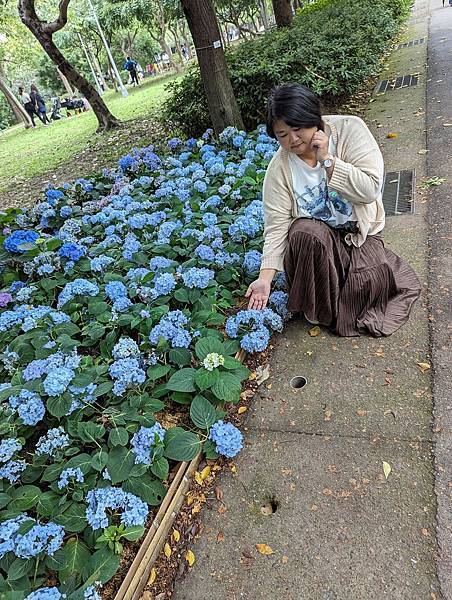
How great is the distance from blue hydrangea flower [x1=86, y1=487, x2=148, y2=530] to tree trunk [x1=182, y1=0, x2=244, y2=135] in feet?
13.2

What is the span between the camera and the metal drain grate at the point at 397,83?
6414 mm

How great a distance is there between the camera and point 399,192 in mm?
3582

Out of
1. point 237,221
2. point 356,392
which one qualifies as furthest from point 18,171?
point 356,392

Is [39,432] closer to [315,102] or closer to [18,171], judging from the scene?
[315,102]

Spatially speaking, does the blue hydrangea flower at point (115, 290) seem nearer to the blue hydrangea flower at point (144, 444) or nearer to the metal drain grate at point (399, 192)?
the blue hydrangea flower at point (144, 444)

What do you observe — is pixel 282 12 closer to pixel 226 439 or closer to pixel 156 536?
pixel 226 439

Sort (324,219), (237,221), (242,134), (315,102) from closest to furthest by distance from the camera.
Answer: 1. (315,102)
2. (324,219)
3. (237,221)
4. (242,134)

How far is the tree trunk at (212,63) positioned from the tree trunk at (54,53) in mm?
5068

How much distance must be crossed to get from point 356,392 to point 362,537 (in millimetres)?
651

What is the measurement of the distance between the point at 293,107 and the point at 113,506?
1.66 metres

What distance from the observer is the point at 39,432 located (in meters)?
2.05

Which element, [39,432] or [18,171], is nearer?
[39,432]

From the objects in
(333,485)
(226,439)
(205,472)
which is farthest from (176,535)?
(333,485)

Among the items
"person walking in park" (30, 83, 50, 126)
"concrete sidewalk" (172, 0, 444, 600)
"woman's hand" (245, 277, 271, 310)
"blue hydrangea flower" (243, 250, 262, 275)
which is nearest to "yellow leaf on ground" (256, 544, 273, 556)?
"concrete sidewalk" (172, 0, 444, 600)
